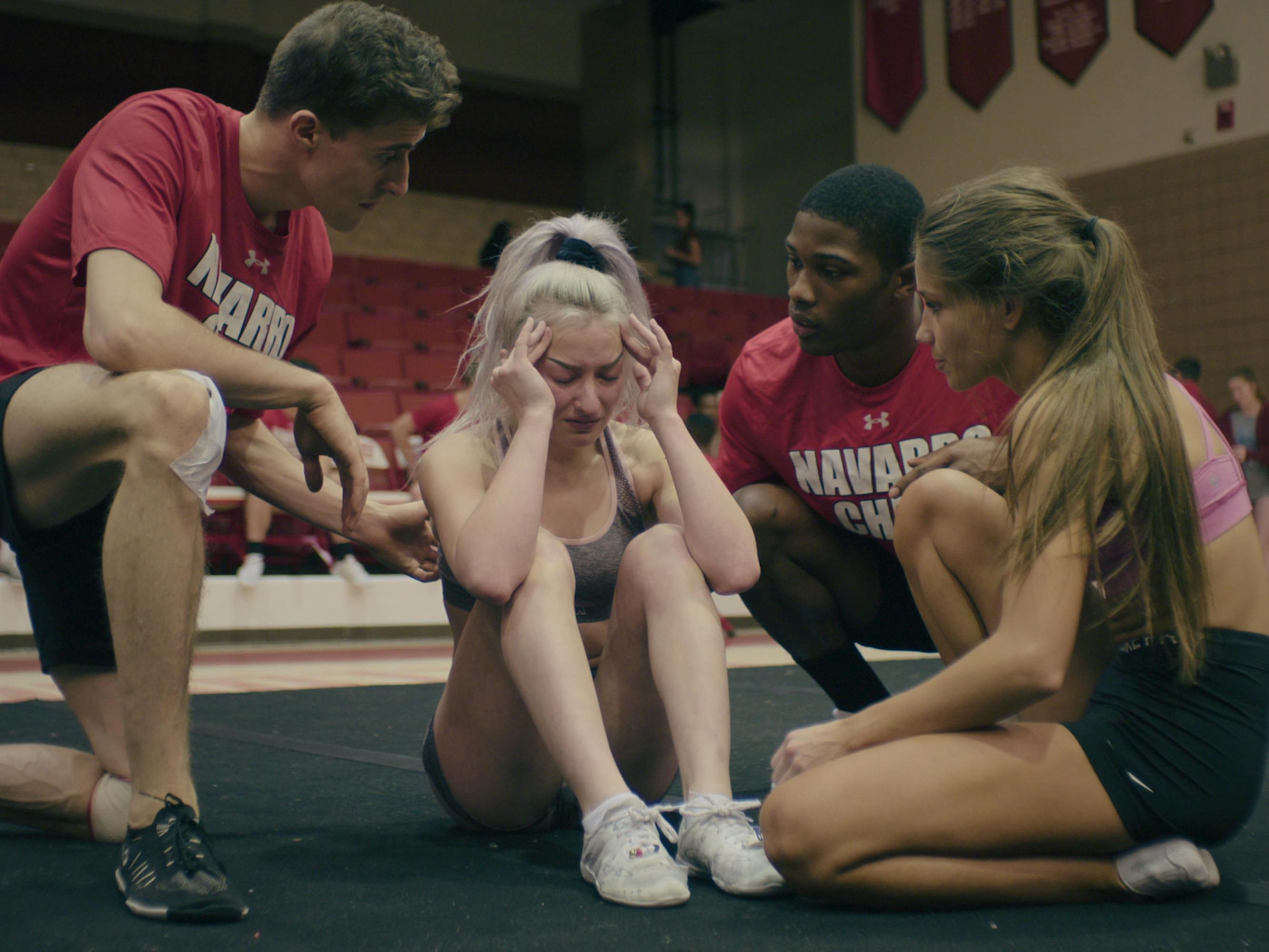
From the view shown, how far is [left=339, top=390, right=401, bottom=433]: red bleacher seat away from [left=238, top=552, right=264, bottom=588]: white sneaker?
3.83ft

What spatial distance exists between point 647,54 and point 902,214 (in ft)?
31.8

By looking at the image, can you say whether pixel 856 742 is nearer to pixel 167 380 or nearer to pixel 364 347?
pixel 167 380

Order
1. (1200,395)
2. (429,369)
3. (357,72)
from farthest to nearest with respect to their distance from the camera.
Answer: (429,369)
(1200,395)
(357,72)

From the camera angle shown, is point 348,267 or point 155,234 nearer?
point 155,234

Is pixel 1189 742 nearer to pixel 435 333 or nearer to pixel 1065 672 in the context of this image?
pixel 1065 672

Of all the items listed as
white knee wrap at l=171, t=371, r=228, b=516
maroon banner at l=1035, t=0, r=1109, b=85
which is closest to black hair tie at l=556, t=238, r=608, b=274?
white knee wrap at l=171, t=371, r=228, b=516

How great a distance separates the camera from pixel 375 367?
21.9 feet

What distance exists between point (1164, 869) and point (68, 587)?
51.4 inches

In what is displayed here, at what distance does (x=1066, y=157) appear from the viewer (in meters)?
8.52

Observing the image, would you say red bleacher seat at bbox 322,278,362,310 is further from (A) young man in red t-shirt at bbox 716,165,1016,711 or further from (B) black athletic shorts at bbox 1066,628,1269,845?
(B) black athletic shorts at bbox 1066,628,1269,845

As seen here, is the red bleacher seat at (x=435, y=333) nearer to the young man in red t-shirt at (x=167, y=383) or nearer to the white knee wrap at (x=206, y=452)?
the young man in red t-shirt at (x=167, y=383)

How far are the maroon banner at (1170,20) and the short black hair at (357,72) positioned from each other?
24.6ft

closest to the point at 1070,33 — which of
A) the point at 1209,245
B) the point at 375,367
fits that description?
the point at 1209,245

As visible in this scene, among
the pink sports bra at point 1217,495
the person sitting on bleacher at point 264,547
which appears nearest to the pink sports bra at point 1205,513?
the pink sports bra at point 1217,495
